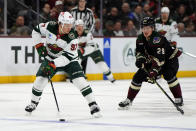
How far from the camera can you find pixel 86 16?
1115cm

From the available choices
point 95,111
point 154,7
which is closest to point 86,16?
point 154,7

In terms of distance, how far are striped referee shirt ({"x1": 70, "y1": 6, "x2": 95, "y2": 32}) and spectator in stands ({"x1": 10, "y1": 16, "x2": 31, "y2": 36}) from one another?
0.98 meters

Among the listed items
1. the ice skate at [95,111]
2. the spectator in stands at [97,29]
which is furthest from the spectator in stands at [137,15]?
the ice skate at [95,111]

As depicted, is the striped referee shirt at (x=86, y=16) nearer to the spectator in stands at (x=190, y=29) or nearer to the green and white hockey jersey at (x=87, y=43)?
the green and white hockey jersey at (x=87, y=43)

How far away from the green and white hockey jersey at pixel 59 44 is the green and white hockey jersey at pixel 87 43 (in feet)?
14.3

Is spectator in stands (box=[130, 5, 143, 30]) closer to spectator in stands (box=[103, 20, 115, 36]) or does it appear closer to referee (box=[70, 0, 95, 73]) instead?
spectator in stands (box=[103, 20, 115, 36])

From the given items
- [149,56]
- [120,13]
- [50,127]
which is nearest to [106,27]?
[120,13]

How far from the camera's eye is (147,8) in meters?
12.9

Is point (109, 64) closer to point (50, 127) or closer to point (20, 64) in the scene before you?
point (20, 64)

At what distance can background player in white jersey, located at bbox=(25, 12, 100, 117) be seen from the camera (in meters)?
6.36

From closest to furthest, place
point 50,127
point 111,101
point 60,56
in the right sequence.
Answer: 1. point 50,127
2. point 60,56
3. point 111,101

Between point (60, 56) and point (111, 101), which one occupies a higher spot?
point (60, 56)

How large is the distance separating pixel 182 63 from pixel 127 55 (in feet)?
4.81

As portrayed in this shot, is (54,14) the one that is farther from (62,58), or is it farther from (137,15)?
(62,58)
